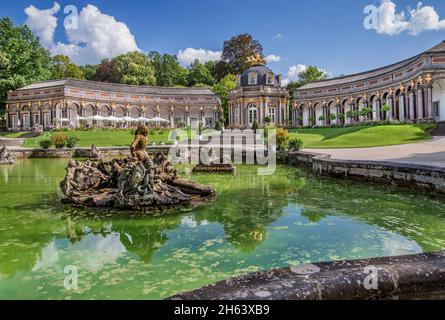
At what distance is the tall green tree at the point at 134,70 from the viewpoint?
66.3 meters

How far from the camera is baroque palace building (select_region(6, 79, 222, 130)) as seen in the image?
50.8 meters

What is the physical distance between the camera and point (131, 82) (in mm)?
66062

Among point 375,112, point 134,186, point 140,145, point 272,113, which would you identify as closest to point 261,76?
point 272,113

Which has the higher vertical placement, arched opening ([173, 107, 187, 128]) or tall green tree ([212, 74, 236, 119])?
tall green tree ([212, 74, 236, 119])

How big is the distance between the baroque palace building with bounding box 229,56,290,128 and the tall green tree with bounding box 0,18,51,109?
30265 mm

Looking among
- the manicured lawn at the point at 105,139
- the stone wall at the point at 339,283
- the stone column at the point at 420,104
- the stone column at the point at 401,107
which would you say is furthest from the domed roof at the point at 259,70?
the stone wall at the point at 339,283

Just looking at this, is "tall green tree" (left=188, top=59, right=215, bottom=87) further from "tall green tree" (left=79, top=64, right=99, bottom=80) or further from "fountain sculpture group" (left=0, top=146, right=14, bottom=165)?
"fountain sculpture group" (left=0, top=146, right=14, bottom=165)

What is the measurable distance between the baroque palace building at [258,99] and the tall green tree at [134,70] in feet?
72.2

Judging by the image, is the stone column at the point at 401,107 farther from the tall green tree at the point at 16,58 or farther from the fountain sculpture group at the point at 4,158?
the tall green tree at the point at 16,58

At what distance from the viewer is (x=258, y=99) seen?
50406 millimetres

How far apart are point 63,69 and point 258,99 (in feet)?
136

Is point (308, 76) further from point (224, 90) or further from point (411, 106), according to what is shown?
A: point (411, 106)

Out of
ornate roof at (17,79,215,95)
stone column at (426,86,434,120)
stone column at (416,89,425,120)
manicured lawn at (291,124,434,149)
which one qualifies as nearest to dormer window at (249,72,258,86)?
ornate roof at (17,79,215,95)

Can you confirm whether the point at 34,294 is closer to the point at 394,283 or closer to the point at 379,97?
the point at 394,283
